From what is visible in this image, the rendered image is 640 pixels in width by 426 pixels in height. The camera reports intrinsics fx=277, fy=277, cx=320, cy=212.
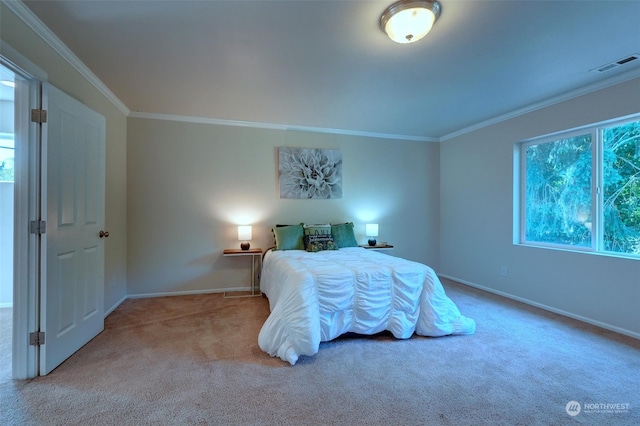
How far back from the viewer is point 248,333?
261 cm

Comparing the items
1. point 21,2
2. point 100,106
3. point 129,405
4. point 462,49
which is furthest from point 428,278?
point 100,106

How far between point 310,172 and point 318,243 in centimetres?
120

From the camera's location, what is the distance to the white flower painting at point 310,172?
13.7ft

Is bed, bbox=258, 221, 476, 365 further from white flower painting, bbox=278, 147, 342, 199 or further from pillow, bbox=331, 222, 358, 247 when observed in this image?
white flower painting, bbox=278, 147, 342, 199

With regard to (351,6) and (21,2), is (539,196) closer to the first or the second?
(351,6)

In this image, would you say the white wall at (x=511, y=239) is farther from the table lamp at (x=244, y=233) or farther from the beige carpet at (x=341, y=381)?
the table lamp at (x=244, y=233)

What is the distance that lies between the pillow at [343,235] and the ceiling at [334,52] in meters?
1.64

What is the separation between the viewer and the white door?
1929 millimetres

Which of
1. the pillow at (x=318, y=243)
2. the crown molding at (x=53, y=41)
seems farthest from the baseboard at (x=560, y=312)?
the crown molding at (x=53, y=41)

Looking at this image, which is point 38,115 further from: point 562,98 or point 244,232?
point 562,98

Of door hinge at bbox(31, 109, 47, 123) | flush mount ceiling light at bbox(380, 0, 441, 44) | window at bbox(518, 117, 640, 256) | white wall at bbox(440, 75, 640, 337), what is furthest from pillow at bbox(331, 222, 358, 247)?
door hinge at bbox(31, 109, 47, 123)

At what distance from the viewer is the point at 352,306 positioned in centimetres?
241

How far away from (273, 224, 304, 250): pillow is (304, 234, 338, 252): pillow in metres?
0.10

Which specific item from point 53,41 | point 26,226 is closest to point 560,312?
point 26,226
